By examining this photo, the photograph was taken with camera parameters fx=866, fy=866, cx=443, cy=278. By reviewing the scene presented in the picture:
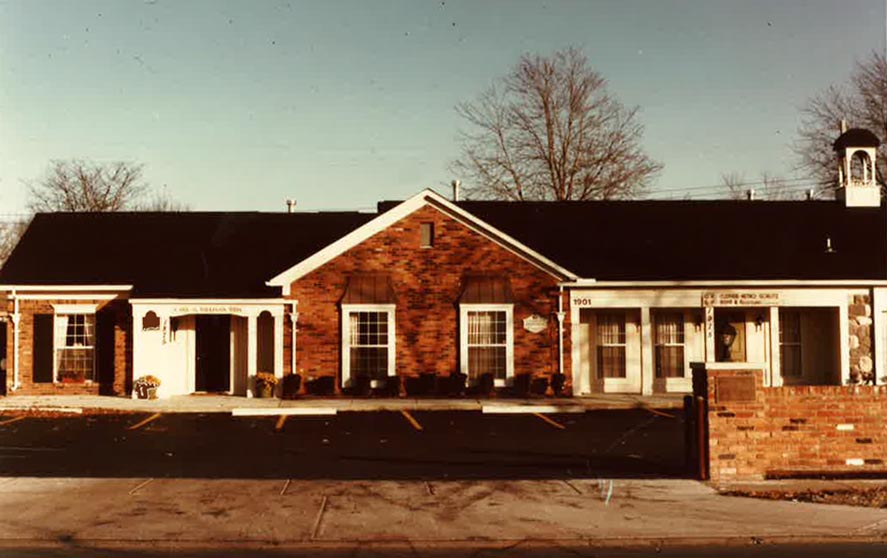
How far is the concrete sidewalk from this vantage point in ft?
29.5

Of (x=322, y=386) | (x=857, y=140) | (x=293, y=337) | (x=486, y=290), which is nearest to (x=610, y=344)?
(x=486, y=290)

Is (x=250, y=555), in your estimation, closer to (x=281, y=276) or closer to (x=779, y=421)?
(x=779, y=421)

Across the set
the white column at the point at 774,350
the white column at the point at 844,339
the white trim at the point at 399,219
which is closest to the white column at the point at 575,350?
the white trim at the point at 399,219

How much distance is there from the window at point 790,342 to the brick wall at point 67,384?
58.6ft

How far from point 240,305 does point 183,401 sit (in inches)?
111

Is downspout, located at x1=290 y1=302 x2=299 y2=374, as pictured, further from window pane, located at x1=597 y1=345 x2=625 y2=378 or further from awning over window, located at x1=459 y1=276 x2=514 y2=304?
window pane, located at x1=597 y1=345 x2=625 y2=378

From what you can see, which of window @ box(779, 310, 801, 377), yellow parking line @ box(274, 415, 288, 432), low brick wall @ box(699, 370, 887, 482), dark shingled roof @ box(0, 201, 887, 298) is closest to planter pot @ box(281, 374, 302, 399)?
dark shingled roof @ box(0, 201, 887, 298)

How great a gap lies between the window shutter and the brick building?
0.17 feet

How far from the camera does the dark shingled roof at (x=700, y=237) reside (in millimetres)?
23672

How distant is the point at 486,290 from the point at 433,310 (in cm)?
149

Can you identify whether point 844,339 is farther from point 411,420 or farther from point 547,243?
point 411,420

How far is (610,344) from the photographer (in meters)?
24.1

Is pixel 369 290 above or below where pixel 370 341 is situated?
above

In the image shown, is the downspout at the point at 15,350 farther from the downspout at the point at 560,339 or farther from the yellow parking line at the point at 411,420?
the downspout at the point at 560,339
